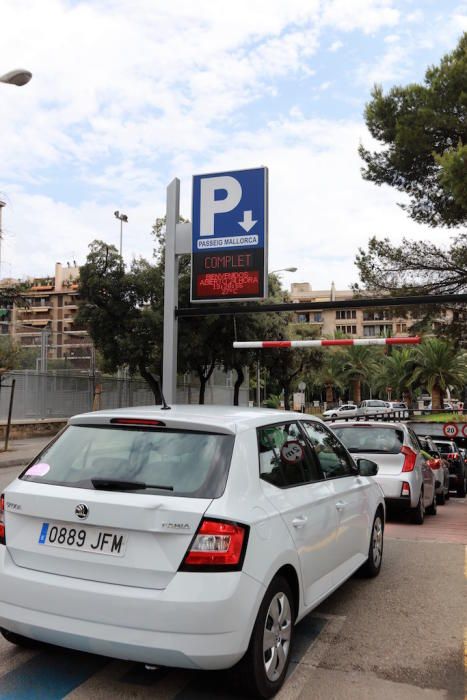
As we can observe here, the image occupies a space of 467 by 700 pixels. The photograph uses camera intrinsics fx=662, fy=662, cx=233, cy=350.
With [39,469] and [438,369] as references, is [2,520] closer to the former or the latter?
[39,469]

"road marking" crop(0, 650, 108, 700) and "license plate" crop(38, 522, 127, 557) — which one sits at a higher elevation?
"license plate" crop(38, 522, 127, 557)

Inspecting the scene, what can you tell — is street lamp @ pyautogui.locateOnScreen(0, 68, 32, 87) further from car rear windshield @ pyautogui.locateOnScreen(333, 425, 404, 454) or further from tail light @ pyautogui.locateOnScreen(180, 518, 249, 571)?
tail light @ pyautogui.locateOnScreen(180, 518, 249, 571)

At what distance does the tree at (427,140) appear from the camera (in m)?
17.7

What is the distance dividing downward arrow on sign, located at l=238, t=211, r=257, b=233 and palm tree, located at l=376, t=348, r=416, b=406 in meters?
44.1

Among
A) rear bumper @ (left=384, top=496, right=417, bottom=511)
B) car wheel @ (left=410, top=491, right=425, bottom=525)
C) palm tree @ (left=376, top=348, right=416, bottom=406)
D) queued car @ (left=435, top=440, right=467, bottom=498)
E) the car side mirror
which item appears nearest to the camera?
the car side mirror

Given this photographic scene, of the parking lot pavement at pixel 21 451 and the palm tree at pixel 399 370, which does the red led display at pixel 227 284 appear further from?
the palm tree at pixel 399 370

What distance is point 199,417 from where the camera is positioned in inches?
156

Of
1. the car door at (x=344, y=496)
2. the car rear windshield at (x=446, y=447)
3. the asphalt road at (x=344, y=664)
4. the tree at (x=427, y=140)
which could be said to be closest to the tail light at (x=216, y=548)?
the asphalt road at (x=344, y=664)

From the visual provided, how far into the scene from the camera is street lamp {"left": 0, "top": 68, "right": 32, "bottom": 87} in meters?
13.5

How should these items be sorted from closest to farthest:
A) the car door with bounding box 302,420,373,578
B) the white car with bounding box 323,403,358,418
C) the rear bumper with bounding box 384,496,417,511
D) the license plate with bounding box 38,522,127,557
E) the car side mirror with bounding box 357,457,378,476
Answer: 1. the license plate with bounding box 38,522,127,557
2. the car door with bounding box 302,420,373,578
3. the car side mirror with bounding box 357,457,378,476
4. the rear bumper with bounding box 384,496,417,511
5. the white car with bounding box 323,403,358,418

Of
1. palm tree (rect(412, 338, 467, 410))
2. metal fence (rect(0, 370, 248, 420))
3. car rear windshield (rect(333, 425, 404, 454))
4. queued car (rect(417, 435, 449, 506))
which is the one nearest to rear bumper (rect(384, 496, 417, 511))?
car rear windshield (rect(333, 425, 404, 454))

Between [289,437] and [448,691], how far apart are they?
1738mm

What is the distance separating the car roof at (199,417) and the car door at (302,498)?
10 cm

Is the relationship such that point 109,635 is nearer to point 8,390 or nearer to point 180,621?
point 180,621
